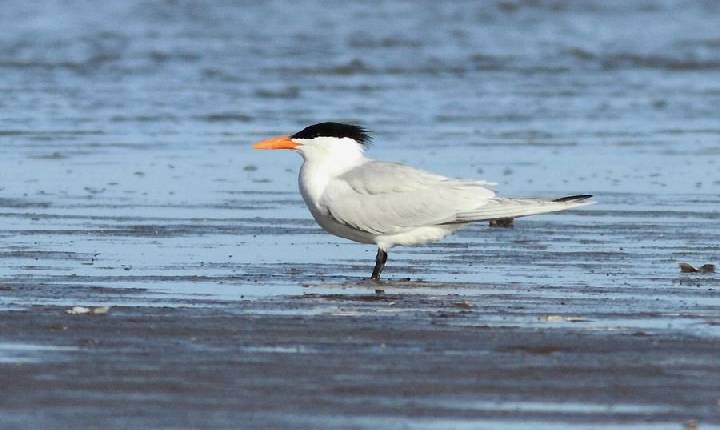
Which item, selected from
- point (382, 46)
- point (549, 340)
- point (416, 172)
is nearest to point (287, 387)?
point (549, 340)

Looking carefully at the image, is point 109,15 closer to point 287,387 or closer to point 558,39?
point 558,39

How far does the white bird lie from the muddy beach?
29 centimetres

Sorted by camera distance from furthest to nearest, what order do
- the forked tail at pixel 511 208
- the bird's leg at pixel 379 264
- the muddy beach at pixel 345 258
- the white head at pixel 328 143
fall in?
the white head at pixel 328 143
the forked tail at pixel 511 208
the bird's leg at pixel 379 264
the muddy beach at pixel 345 258

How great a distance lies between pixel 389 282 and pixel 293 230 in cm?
222

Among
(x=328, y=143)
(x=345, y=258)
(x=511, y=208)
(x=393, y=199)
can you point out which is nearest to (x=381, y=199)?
(x=393, y=199)

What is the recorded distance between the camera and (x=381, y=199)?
33.8 feet

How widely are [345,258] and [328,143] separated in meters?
0.92

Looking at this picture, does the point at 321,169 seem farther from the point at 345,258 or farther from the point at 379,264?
the point at 345,258

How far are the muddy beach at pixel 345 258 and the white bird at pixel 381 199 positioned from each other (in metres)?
0.29

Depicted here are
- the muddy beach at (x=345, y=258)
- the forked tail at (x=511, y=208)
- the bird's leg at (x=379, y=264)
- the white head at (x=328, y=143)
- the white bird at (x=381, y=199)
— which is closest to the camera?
the muddy beach at (x=345, y=258)

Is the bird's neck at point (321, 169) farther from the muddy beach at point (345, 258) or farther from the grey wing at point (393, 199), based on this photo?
the muddy beach at point (345, 258)

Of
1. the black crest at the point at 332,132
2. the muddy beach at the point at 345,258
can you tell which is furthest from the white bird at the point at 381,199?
the muddy beach at the point at 345,258

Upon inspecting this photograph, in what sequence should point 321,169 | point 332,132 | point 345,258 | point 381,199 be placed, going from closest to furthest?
point 381,199
point 321,169
point 332,132
point 345,258

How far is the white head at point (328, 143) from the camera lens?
1054 centimetres
